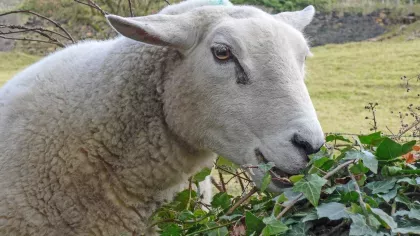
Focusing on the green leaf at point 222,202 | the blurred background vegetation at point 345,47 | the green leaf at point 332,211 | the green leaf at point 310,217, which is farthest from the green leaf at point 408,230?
the blurred background vegetation at point 345,47

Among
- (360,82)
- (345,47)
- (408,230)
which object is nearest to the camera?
(408,230)

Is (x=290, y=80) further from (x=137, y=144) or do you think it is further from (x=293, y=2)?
(x=293, y=2)

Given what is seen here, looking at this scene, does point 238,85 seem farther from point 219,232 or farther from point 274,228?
point 274,228

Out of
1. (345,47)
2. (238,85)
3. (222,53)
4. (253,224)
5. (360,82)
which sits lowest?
(345,47)

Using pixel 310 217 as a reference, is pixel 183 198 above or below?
below

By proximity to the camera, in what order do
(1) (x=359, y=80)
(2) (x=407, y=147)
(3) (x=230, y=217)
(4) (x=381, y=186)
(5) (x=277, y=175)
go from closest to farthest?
(4) (x=381, y=186) → (2) (x=407, y=147) → (3) (x=230, y=217) → (5) (x=277, y=175) → (1) (x=359, y=80)

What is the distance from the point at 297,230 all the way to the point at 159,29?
1.39 meters

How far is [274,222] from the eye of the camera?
2.08 metres

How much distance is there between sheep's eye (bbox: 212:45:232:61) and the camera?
2.99 meters

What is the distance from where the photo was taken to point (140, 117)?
328cm

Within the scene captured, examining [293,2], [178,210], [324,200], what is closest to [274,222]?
[324,200]

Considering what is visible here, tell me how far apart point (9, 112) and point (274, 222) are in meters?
1.97

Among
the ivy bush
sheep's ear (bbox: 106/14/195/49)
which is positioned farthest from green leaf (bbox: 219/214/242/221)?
sheep's ear (bbox: 106/14/195/49)

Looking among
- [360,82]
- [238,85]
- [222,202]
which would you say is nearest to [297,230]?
[222,202]
